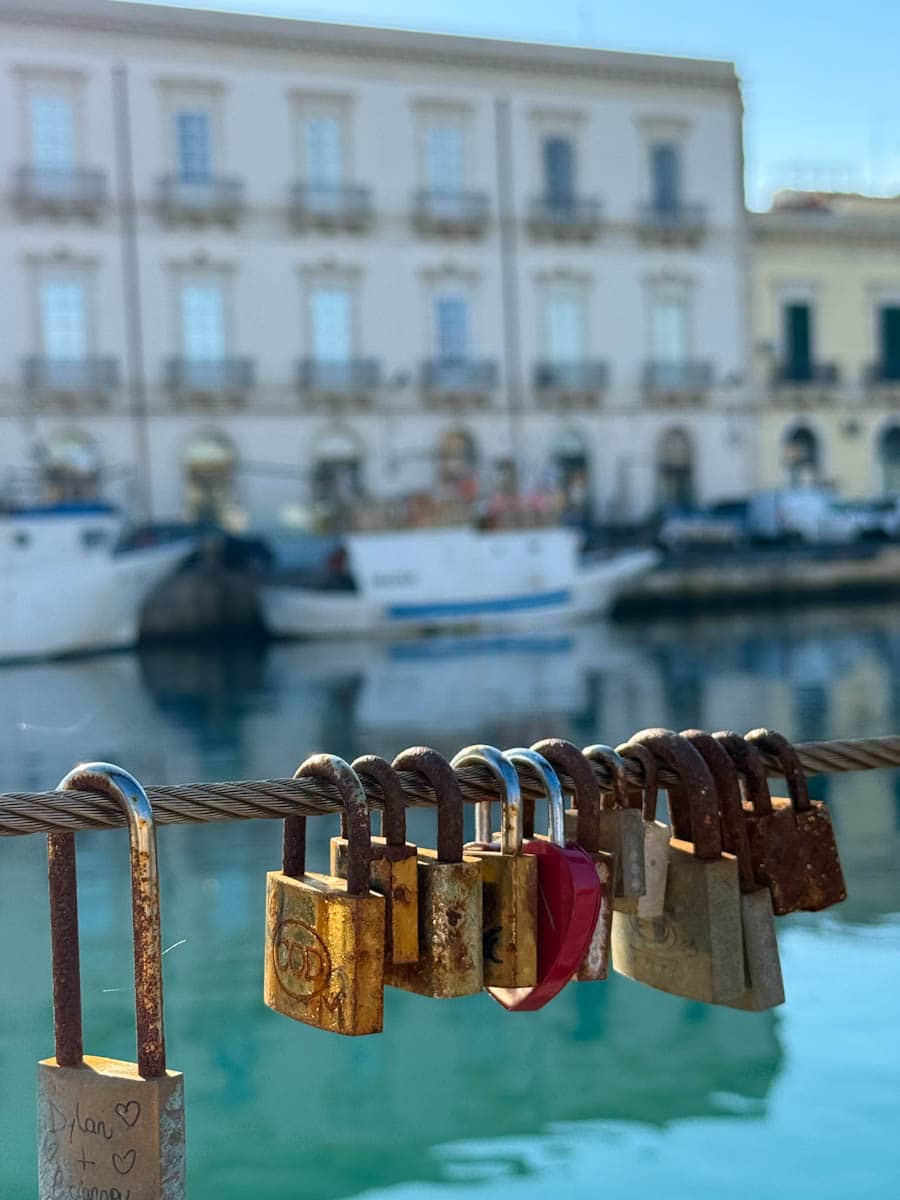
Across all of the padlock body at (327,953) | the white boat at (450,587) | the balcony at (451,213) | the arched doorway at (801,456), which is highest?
the balcony at (451,213)

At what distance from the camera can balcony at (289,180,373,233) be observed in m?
28.2

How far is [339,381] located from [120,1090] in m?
27.3

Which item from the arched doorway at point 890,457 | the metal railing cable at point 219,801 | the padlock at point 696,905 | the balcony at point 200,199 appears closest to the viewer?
the metal railing cable at point 219,801

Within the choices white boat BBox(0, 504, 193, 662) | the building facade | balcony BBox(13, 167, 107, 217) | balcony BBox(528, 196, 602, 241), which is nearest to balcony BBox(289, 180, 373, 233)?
the building facade

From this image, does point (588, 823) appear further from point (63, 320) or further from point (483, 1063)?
Answer: point (63, 320)

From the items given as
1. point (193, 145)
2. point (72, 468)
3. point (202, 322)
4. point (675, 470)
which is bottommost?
point (675, 470)

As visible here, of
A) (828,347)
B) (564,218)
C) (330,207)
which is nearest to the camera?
(330,207)

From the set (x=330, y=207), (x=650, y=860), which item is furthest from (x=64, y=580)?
(x=650, y=860)

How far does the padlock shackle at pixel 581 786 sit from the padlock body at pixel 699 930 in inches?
8.2

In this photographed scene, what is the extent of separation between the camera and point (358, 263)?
28.7 meters

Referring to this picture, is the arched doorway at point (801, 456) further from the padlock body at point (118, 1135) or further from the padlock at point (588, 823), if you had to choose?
the padlock body at point (118, 1135)

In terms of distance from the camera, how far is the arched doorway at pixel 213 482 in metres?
27.9

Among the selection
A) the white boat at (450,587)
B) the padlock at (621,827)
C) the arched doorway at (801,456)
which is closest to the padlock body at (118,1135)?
the padlock at (621,827)

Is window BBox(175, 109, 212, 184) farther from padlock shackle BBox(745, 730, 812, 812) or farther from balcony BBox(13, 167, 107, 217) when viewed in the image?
padlock shackle BBox(745, 730, 812, 812)
